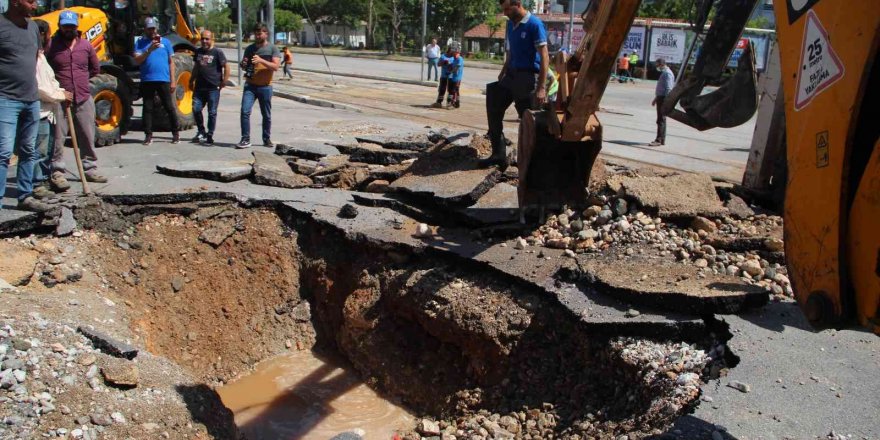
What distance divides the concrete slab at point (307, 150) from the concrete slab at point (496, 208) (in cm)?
275

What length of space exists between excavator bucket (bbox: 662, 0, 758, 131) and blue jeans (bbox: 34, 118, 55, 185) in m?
5.71

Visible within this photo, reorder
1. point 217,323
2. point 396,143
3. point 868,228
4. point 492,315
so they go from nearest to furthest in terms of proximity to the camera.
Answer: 1. point 868,228
2. point 492,315
3. point 217,323
4. point 396,143

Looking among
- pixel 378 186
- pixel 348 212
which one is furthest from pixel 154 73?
pixel 348 212

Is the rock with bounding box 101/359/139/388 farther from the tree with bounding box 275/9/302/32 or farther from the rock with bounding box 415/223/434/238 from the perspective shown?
the tree with bounding box 275/9/302/32

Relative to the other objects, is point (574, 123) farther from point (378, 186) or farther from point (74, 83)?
point (74, 83)

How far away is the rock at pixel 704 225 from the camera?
6098mm

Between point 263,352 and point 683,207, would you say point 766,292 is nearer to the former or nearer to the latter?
point 683,207

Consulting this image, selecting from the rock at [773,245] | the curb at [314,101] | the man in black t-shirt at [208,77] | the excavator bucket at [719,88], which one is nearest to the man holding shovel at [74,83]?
the man in black t-shirt at [208,77]

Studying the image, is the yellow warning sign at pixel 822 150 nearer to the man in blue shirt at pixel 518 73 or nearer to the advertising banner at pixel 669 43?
the man in blue shirt at pixel 518 73

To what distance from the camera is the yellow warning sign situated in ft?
9.27

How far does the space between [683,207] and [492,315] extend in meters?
2.04

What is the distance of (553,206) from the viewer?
6586 mm

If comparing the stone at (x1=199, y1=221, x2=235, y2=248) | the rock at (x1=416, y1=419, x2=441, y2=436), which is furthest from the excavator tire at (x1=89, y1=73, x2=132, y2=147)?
the rock at (x1=416, y1=419, x2=441, y2=436)

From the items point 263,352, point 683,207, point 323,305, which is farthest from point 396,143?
point 683,207
